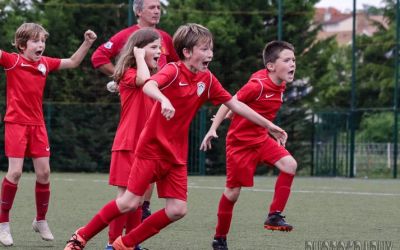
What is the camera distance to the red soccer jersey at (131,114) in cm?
720

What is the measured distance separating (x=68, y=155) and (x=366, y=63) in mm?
21697

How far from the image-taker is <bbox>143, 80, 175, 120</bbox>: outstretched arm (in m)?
5.93

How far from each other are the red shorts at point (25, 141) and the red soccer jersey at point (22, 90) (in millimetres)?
49

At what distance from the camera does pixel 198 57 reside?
6.72m

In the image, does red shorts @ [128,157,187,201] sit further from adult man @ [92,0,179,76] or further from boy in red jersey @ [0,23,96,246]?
adult man @ [92,0,179,76]

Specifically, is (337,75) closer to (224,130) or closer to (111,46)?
(224,130)

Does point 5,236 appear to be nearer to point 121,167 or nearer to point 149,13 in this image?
point 121,167

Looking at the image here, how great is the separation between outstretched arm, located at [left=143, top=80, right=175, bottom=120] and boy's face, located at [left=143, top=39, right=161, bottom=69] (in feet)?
2.29

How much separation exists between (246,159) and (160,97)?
2.24 m

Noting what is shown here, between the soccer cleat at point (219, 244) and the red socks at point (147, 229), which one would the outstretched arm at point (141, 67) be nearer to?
the red socks at point (147, 229)

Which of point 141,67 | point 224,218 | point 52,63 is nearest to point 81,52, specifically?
point 52,63

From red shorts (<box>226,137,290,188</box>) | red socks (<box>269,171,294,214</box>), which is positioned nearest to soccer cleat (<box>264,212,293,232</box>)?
red socks (<box>269,171,294,214</box>)

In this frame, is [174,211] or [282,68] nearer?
[174,211]

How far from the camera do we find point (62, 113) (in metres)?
22.9
